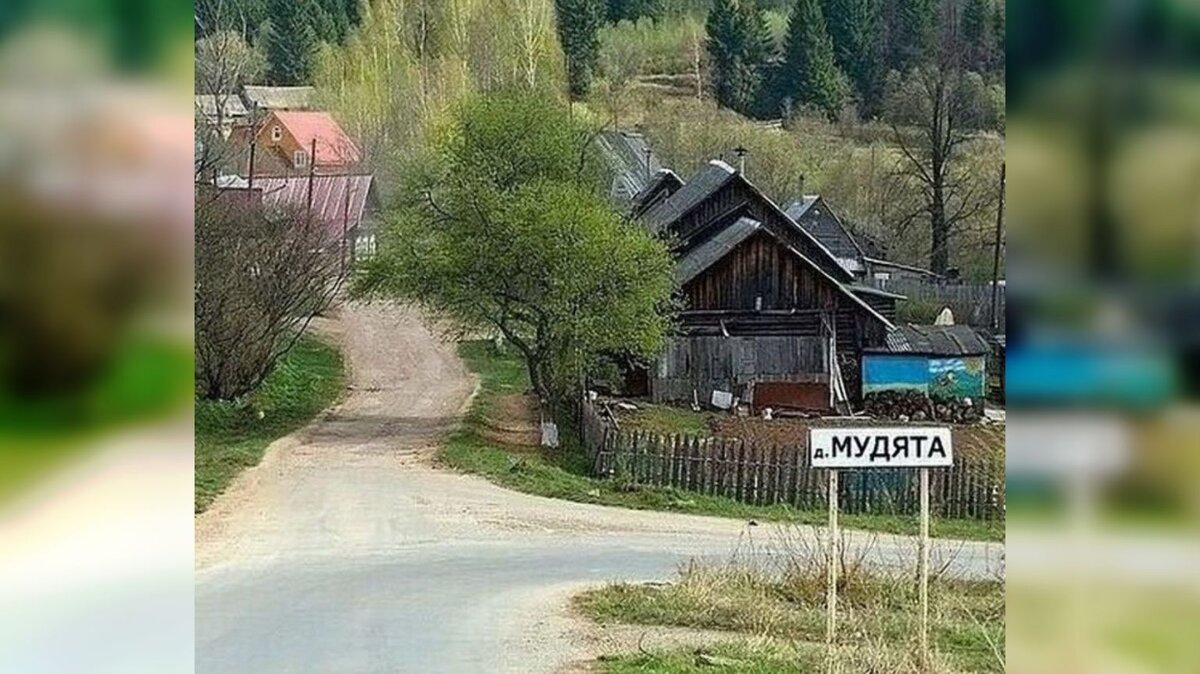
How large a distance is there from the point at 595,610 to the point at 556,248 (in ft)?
3.65

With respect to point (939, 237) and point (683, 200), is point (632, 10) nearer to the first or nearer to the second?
point (683, 200)

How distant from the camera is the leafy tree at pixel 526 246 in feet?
15.1

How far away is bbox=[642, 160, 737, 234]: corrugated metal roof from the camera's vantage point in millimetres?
4652

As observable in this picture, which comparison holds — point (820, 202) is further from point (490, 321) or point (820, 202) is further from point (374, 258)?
point (374, 258)

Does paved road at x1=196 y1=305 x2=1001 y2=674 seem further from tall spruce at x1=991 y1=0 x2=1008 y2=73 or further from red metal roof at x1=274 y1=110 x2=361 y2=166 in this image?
tall spruce at x1=991 y1=0 x2=1008 y2=73

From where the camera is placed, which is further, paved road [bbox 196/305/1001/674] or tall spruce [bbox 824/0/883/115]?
tall spruce [bbox 824/0/883/115]

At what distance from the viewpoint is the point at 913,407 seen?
15.5 feet

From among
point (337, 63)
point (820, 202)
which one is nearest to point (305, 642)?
point (337, 63)

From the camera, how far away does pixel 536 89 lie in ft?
15.2

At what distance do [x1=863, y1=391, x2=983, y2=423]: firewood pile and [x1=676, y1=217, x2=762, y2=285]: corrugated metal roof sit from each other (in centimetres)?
64
